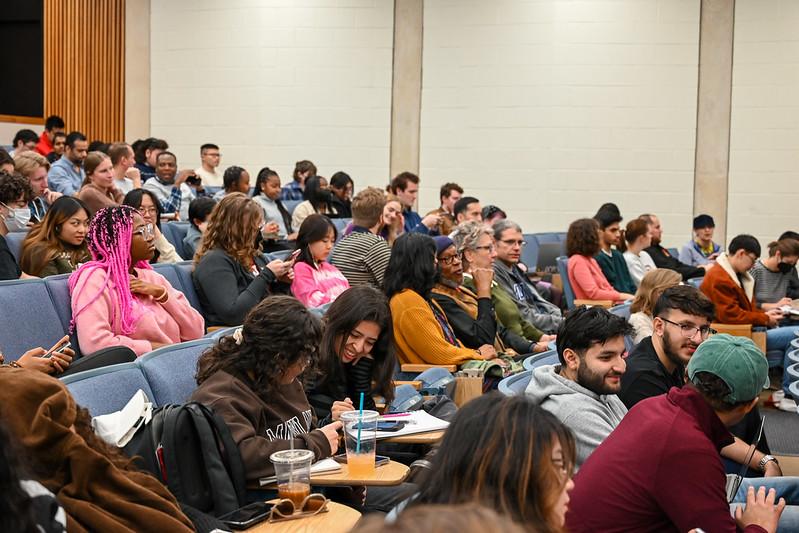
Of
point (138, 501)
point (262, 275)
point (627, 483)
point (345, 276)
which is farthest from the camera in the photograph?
point (345, 276)

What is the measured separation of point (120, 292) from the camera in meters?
4.19

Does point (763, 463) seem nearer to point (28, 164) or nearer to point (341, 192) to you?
point (28, 164)

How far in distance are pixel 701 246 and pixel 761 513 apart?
26.5ft

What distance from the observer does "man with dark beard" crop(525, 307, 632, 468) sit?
278 centimetres

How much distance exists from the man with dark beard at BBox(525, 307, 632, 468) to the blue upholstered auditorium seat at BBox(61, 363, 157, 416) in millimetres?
1187

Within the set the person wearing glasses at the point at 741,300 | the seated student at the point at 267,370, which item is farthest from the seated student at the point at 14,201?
the person wearing glasses at the point at 741,300

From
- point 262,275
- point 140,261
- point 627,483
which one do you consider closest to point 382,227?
point 262,275

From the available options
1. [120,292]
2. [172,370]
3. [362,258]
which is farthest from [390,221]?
[172,370]

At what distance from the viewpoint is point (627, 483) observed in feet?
7.33

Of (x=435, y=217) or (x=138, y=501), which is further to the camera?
(x=435, y=217)

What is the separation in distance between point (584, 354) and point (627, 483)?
0.78 meters

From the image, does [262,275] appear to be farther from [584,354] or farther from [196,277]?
[584,354]

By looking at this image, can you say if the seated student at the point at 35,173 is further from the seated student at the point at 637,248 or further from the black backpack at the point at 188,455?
the seated student at the point at 637,248

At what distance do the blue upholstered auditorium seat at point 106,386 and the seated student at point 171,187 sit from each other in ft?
20.0
